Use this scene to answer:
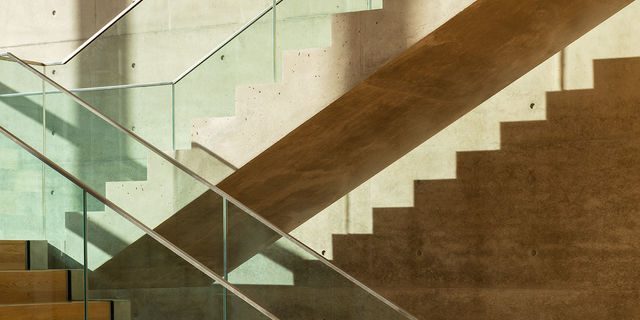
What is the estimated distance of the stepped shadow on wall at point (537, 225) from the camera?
19.1 ft

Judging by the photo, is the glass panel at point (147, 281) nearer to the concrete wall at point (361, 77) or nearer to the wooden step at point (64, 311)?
the wooden step at point (64, 311)

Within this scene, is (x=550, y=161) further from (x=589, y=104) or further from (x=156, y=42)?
(x=156, y=42)

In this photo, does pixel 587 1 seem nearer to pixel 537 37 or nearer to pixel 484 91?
pixel 537 37

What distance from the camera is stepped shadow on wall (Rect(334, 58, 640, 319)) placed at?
229 inches

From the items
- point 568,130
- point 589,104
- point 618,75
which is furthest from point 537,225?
point 618,75

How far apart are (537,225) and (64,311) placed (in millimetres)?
3472

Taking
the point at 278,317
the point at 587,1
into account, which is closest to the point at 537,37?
the point at 587,1

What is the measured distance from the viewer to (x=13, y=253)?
397 cm

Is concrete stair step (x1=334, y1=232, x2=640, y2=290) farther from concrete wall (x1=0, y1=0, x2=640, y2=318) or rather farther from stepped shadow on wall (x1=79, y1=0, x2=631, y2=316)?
concrete wall (x1=0, y1=0, x2=640, y2=318)

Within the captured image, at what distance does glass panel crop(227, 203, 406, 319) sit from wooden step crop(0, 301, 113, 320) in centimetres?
66

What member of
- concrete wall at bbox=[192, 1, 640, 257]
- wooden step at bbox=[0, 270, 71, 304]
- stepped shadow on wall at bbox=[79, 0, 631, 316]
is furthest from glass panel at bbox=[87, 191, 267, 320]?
concrete wall at bbox=[192, 1, 640, 257]

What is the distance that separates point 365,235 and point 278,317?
9.55 feet

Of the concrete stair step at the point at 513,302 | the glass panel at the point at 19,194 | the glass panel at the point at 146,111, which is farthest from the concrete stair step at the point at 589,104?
the glass panel at the point at 19,194

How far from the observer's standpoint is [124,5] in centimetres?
711
